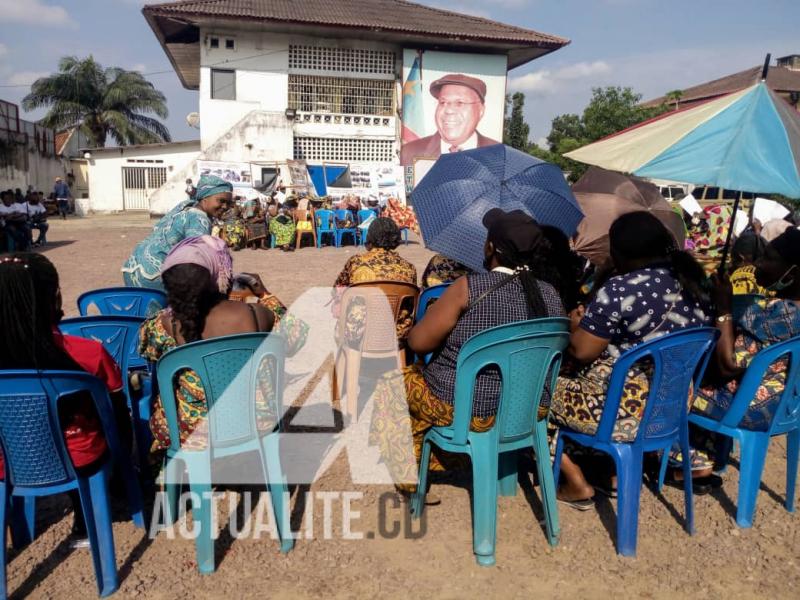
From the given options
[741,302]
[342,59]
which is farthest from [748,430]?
[342,59]

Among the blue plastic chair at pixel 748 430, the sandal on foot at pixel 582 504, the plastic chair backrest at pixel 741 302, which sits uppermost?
the plastic chair backrest at pixel 741 302

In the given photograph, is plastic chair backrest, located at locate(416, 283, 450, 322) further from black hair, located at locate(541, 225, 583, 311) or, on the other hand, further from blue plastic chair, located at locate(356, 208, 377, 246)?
blue plastic chair, located at locate(356, 208, 377, 246)

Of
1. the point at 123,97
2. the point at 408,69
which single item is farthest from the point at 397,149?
the point at 123,97

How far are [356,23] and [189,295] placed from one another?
21191 millimetres

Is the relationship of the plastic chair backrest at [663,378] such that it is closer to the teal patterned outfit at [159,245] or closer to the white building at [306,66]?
the teal patterned outfit at [159,245]

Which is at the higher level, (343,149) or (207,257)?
(343,149)

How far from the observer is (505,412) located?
2.52m

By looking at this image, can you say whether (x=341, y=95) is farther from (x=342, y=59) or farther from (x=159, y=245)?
(x=159, y=245)

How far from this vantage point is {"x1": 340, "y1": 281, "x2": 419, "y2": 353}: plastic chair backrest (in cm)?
386

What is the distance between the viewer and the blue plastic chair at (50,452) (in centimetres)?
210

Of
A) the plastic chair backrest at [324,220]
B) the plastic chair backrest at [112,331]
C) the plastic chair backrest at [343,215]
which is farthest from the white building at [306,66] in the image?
the plastic chair backrest at [112,331]

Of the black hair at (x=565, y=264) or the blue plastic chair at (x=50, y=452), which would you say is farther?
the black hair at (x=565, y=264)

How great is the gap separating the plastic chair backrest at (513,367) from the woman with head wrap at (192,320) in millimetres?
825

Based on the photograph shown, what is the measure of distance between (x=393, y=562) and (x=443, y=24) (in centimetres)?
2379
